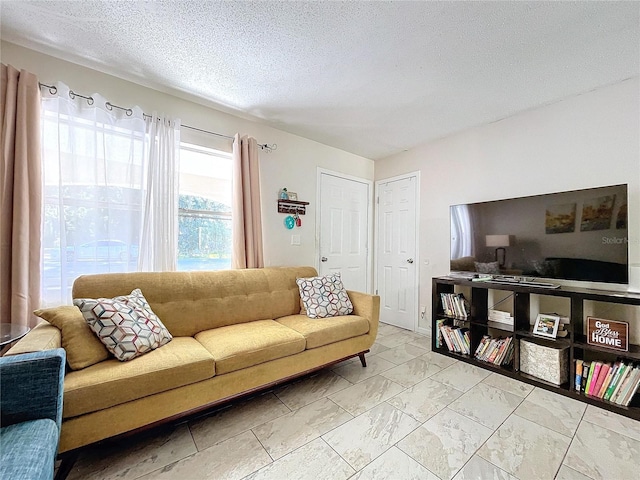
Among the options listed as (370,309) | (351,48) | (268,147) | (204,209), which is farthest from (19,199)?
(370,309)

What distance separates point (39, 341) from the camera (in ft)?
4.27

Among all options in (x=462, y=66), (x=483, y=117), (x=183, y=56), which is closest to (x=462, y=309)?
(x=483, y=117)

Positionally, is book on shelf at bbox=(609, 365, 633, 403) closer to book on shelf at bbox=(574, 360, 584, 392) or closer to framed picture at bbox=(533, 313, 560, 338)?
book on shelf at bbox=(574, 360, 584, 392)

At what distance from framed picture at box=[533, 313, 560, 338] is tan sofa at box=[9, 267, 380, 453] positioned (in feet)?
4.37

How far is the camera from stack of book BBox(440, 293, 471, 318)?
2744 millimetres

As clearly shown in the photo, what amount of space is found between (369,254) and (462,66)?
2590 millimetres

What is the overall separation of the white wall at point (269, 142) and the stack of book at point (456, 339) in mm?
1670

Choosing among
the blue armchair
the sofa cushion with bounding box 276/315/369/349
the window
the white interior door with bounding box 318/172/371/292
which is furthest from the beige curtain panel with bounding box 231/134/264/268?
the blue armchair

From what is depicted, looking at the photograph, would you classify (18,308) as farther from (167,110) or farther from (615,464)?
(615,464)

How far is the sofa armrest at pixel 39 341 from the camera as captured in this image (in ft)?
3.98

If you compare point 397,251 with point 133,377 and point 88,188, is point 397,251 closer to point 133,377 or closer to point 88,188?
point 133,377

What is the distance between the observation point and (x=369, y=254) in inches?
161

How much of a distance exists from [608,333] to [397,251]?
2156mm

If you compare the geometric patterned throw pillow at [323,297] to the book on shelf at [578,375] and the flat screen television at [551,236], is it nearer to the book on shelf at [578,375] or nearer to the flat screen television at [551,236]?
the flat screen television at [551,236]
